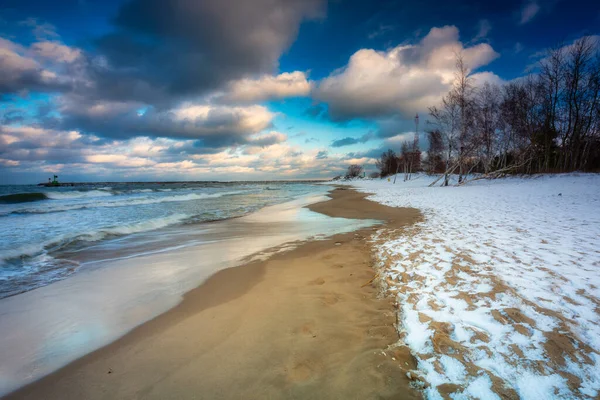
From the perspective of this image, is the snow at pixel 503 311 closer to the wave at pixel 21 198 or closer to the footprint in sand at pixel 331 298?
the footprint in sand at pixel 331 298

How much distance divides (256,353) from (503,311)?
2.83 metres

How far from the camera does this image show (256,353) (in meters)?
2.57

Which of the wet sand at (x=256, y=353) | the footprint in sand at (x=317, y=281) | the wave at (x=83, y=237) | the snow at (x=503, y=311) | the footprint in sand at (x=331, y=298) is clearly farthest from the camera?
the wave at (x=83, y=237)

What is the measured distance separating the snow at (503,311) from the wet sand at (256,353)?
0.38m

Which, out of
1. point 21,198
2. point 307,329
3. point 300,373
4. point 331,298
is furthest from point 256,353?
point 21,198

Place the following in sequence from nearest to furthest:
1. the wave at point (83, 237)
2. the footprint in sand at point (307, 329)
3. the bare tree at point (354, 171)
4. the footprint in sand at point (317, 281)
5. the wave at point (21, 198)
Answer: the footprint in sand at point (307, 329), the footprint in sand at point (317, 281), the wave at point (83, 237), the wave at point (21, 198), the bare tree at point (354, 171)

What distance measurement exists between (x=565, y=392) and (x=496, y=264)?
2.70 metres

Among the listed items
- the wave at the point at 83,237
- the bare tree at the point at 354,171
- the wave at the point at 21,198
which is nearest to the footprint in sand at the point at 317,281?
the wave at the point at 83,237

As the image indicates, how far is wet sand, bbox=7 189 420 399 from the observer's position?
2.14 m

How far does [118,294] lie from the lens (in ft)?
13.7

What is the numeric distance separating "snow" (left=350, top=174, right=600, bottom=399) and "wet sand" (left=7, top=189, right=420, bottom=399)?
38 cm

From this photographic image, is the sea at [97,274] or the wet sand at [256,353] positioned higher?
the wet sand at [256,353]

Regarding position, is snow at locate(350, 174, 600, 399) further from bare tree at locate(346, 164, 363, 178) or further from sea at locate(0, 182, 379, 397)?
bare tree at locate(346, 164, 363, 178)

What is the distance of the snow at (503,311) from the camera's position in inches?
78.4
